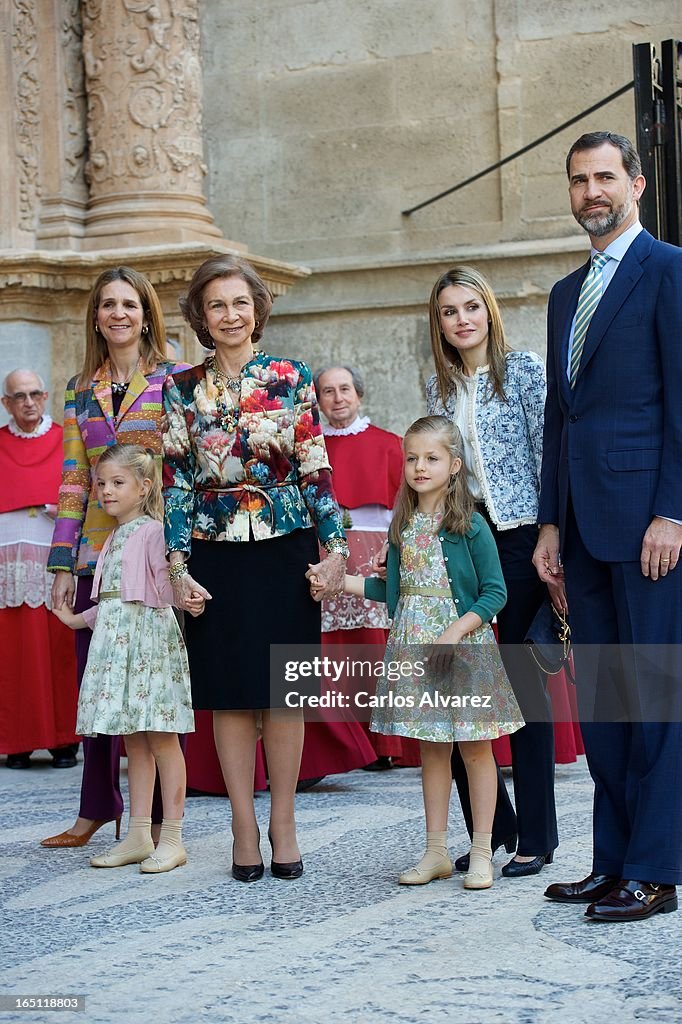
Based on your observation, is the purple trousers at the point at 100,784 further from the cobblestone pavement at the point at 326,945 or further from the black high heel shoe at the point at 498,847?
the black high heel shoe at the point at 498,847

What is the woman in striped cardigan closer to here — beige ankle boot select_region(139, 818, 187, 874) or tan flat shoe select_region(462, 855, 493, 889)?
beige ankle boot select_region(139, 818, 187, 874)

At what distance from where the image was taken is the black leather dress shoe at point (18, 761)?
7383 mm

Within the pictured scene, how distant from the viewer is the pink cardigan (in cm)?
475

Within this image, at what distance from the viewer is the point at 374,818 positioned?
542 centimetres

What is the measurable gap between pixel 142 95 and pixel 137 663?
5214mm

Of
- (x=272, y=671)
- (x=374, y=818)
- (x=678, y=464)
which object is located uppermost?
(x=678, y=464)

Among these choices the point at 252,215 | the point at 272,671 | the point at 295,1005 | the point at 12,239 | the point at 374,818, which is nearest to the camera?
the point at 295,1005

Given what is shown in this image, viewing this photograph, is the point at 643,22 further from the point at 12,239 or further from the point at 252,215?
the point at 12,239

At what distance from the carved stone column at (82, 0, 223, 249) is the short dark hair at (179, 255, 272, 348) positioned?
4.50 m

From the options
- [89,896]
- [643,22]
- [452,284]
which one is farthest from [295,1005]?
[643,22]

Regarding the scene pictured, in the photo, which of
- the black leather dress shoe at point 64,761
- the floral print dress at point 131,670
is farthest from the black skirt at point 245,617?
the black leather dress shoe at point 64,761

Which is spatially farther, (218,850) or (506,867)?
(218,850)

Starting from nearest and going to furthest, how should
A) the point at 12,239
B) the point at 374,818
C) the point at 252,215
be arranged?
the point at 374,818 < the point at 12,239 < the point at 252,215

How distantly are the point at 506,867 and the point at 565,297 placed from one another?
1.56 metres
